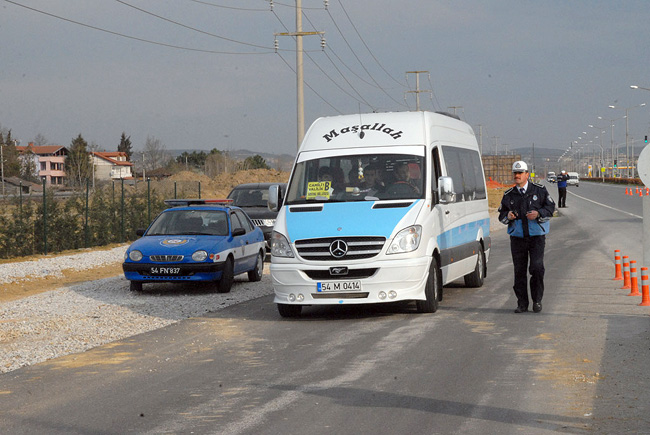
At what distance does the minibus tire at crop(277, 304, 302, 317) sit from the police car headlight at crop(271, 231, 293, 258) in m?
0.76

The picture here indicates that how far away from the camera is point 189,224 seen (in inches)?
673

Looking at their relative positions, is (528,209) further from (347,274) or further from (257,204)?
(257,204)

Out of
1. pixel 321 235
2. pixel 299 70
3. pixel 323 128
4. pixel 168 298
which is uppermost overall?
pixel 299 70

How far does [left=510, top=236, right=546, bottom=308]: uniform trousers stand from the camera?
39.0 ft

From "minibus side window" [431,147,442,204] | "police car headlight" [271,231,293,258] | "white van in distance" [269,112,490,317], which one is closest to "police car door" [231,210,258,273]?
"white van in distance" [269,112,490,317]

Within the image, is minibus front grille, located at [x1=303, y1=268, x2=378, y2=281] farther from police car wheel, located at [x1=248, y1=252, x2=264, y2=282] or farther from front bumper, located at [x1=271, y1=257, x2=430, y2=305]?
police car wheel, located at [x1=248, y1=252, x2=264, y2=282]

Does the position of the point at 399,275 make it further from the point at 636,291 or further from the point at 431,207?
the point at 636,291

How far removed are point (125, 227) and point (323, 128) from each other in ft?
58.1

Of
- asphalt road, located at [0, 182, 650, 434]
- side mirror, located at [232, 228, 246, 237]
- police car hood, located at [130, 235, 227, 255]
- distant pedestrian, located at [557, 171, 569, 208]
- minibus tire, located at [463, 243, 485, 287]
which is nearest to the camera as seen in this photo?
asphalt road, located at [0, 182, 650, 434]

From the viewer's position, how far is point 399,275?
11305mm

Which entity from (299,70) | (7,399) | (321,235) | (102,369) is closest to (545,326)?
(321,235)

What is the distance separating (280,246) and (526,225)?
3.28 m

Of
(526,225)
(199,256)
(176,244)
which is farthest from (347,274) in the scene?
(176,244)

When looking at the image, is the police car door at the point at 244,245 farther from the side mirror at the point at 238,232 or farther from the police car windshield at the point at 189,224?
the police car windshield at the point at 189,224
